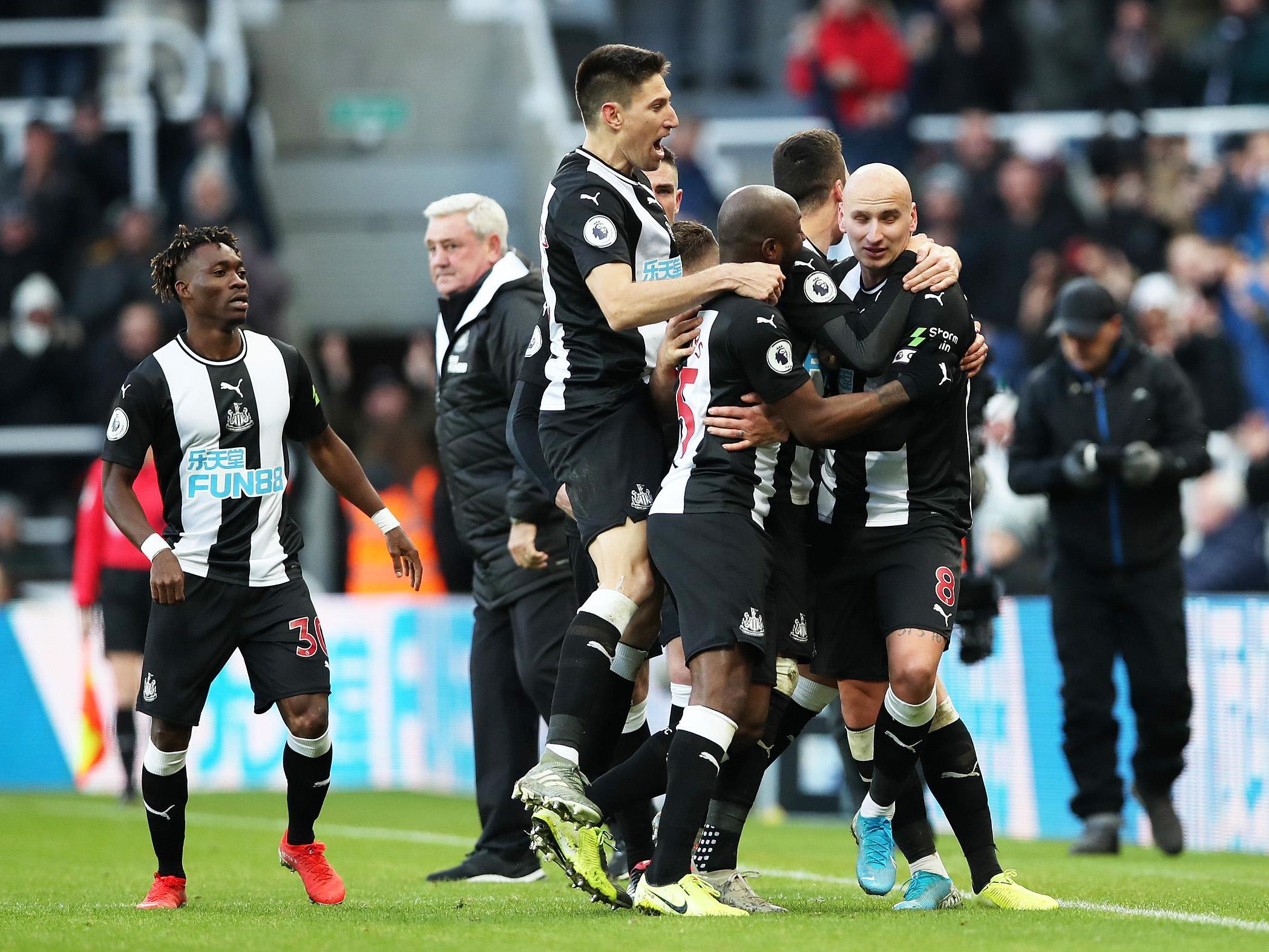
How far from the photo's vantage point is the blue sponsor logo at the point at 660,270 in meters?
6.34

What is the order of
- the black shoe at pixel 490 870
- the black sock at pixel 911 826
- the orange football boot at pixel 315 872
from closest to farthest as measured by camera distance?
the black sock at pixel 911 826, the orange football boot at pixel 315 872, the black shoe at pixel 490 870

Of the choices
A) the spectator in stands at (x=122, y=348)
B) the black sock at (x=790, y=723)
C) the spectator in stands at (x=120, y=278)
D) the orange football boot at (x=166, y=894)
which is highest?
the spectator in stands at (x=120, y=278)

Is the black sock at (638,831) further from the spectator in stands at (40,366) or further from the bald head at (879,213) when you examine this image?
the spectator in stands at (40,366)

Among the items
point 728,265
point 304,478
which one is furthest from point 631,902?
point 304,478

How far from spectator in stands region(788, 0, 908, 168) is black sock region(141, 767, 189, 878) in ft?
33.9

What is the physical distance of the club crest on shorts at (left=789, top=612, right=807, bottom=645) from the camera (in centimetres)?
625

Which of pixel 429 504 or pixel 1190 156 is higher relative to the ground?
pixel 1190 156

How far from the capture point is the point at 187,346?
6.81 metres

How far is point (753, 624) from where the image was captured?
5984mm

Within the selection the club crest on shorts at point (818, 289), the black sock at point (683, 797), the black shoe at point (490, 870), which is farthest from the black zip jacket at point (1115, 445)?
the black sock at point (683, 797)

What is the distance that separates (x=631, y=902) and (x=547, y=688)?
70.4 inches

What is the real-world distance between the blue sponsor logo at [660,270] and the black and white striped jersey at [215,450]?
1.37 meters

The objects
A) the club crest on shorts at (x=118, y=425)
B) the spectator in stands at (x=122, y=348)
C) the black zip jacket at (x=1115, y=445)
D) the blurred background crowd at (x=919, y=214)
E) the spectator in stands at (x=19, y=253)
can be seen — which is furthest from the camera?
the spectator in stands at (x=19, y=253)

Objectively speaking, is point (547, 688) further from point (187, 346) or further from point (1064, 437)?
point (1064, 437)
